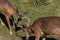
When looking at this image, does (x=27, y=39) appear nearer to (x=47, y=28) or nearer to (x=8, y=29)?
(x=47, y=28)

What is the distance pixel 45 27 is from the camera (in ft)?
33.1

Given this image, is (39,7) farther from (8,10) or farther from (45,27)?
(45,27)

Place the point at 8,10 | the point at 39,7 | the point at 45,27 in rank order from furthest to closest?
the point at 39,7, the point at 8,10, the point at 45,27

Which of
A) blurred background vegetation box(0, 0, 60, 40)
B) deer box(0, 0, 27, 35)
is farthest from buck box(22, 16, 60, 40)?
blurred background vegetation box(0, 0, 60, 40)

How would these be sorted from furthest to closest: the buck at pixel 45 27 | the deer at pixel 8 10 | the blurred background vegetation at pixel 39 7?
1. the blurred background vegetation at pixel 39 7
2. the deer at pixel 8 10
3. the buck at pixel 45 27

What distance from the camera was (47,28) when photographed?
10016 millimetres

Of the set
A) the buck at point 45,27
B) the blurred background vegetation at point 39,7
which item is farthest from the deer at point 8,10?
the buck at point 45,27

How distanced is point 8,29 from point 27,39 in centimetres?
187

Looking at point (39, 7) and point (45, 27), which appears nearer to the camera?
point (45, 27)

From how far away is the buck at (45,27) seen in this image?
32.2 feet

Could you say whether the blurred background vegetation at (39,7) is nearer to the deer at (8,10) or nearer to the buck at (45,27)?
the deer at (8,10)

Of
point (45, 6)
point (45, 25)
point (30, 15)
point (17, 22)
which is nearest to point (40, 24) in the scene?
point (45, 25)

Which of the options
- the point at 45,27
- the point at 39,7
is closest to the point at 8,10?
the point at 39,7

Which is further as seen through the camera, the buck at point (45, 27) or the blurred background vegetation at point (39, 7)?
the blurred background vegetation at point (39, 7)
